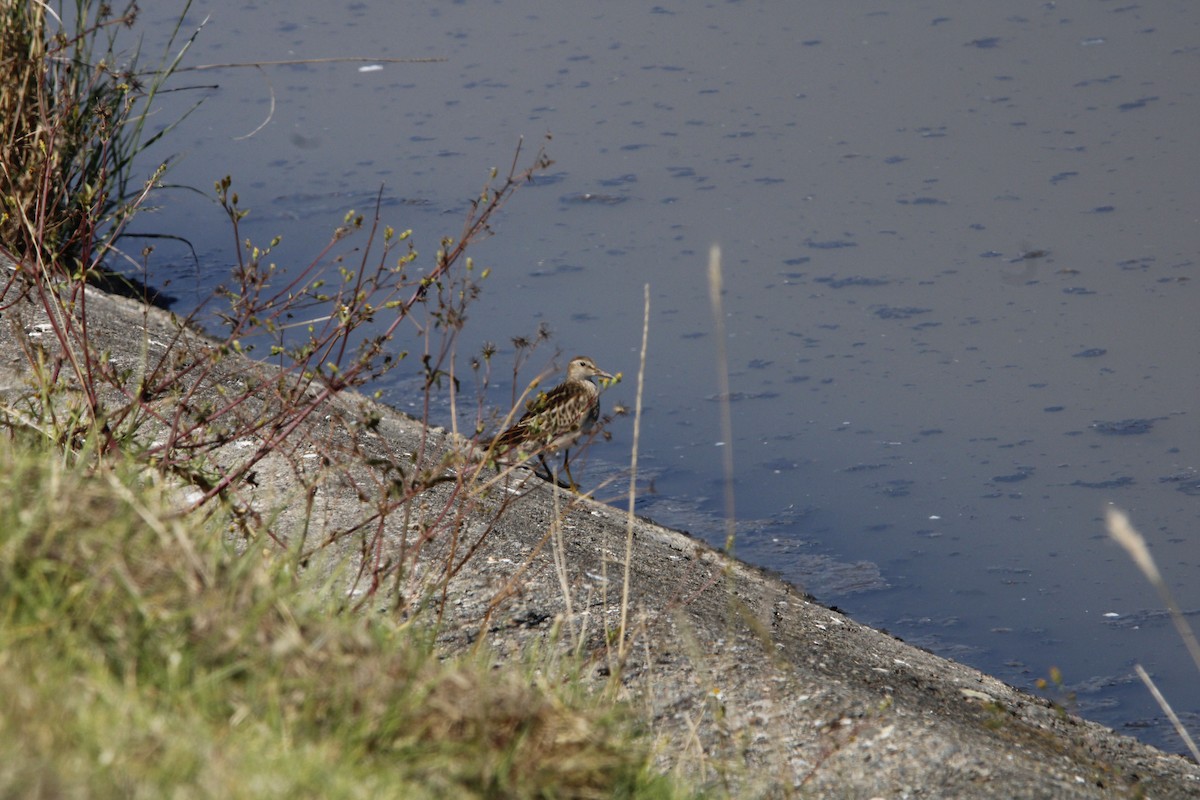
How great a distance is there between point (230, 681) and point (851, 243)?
6242 mm

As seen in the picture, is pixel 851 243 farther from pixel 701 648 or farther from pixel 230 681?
pixel 230 681

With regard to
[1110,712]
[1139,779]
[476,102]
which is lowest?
[1110,712]

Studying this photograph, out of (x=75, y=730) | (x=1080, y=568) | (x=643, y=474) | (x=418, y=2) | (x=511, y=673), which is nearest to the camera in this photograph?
(x=75, y=730)

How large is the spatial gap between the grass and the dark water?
10.4 ft

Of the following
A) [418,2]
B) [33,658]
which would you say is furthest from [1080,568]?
[418,2]

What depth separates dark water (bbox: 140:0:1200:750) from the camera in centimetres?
588

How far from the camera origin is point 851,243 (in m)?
8.03

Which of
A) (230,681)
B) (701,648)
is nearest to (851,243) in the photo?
(701,648)

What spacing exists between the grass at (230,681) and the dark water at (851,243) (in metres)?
3.18

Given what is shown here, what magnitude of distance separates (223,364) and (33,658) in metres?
3.87

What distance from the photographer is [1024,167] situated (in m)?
8.53

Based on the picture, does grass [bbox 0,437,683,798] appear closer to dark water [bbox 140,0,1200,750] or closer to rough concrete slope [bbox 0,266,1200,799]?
rough concrete slope [bbox 0,266,1200,799]

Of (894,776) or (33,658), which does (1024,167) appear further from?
(33,658)

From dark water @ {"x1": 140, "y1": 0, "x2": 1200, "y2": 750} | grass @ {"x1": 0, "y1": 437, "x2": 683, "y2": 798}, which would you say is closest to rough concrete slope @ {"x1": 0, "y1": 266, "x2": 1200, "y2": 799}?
grass @ {"x1": 0, "y1": 437, "x2": 683, "y2": 798}
